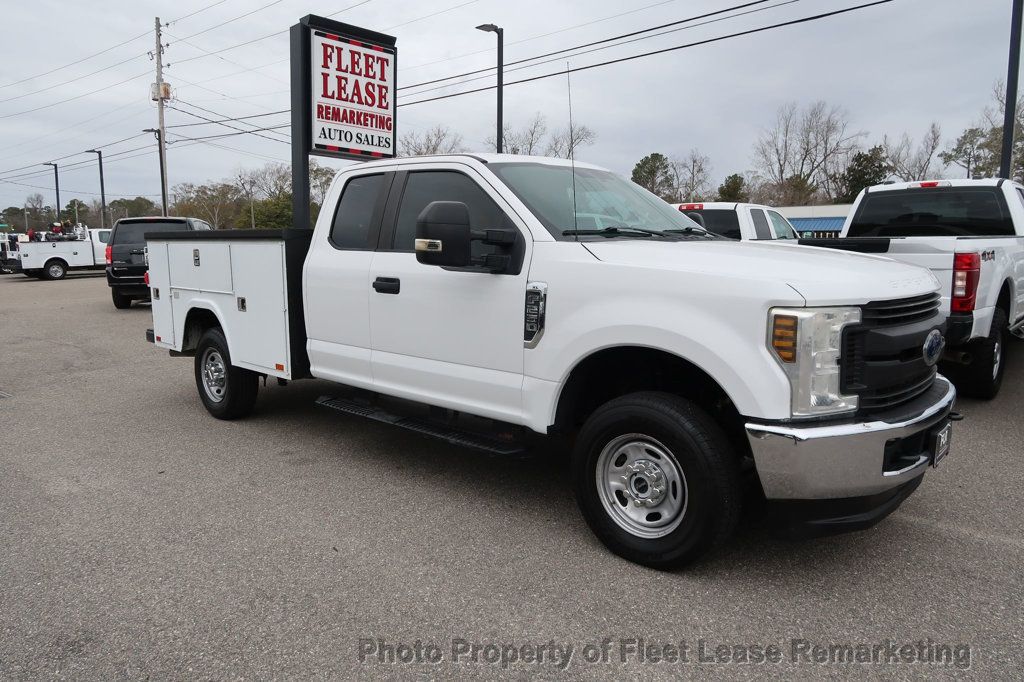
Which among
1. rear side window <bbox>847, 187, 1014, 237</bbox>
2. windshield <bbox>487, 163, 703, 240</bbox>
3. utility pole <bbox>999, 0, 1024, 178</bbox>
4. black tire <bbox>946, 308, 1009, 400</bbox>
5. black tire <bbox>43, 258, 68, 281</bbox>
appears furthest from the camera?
black tire <bbox>43, 258, 68, 281</bbox>

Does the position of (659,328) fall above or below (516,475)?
above

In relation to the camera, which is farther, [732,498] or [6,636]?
[732,498]

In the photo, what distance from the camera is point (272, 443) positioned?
5.69 metres

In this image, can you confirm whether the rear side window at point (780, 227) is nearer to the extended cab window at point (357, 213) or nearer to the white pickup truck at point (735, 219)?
the white pickup truck at point (735, 219)

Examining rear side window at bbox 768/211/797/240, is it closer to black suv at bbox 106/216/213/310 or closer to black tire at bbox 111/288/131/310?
black suv at bbox 106/216/213/310

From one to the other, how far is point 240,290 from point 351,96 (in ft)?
11.0

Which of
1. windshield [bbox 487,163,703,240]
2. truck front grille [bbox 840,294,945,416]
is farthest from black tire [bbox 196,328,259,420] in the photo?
truck front grille [bbox 840,294,945,416]

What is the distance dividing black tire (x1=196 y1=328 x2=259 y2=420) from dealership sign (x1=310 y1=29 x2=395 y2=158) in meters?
2.58

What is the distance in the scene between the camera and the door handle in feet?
14.8

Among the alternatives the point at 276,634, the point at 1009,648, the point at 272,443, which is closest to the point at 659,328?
the point at 1009,648

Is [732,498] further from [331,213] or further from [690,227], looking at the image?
[331,213]

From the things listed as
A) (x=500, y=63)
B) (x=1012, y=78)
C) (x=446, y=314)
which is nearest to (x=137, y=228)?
(x=500, y=63)

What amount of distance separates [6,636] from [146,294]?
1505 cm

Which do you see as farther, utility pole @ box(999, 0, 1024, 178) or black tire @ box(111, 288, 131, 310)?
black tire @ box(111, 288, 131, 310)
